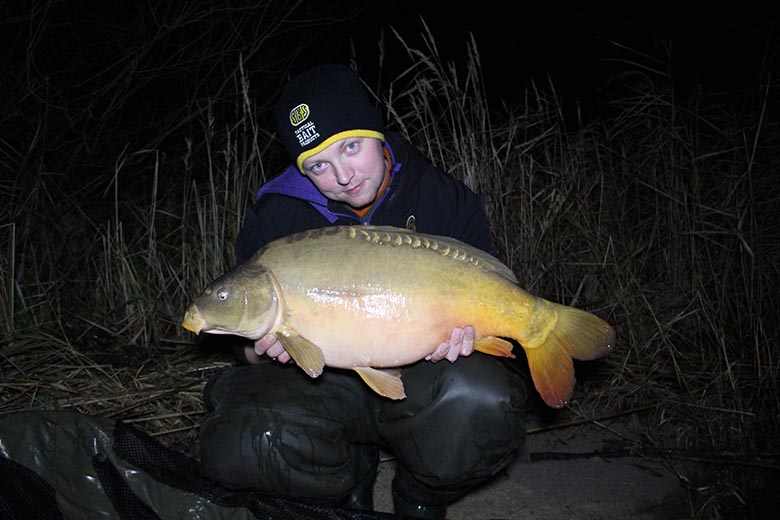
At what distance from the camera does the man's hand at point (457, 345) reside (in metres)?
1.47

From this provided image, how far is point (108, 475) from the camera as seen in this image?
1593 millimetres

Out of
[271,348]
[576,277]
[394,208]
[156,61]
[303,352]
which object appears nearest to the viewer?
[303,352]

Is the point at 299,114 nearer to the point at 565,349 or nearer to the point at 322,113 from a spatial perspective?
the point at 322,113

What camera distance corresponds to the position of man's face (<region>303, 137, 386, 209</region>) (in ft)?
5.44

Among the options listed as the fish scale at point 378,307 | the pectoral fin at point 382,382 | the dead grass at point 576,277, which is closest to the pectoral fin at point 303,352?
the fish scale at point 378,307

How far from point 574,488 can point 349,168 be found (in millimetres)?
1196

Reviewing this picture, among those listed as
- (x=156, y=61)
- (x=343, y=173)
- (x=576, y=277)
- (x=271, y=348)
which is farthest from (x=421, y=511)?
(x=156, y=61)

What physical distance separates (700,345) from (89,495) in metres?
2.16

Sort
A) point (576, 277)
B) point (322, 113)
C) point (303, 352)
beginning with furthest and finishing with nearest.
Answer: point (576, 277) → point (322, 113) → point (303, 352)

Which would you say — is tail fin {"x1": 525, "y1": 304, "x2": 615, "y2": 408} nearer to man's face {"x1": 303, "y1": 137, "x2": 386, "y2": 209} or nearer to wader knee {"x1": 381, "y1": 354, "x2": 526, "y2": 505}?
wader knee {"x1": 381, "y1": 354, "x2": 526, "y2": 505}

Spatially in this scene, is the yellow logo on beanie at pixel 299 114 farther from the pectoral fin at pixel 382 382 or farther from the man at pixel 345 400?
the pectoral fin at pixel 382 382

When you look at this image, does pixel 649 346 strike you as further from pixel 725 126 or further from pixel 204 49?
pixel 204 49

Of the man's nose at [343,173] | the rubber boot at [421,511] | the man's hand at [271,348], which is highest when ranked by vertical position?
the man's nose at [343,173]

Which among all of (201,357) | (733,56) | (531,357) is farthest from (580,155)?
(733,56)
